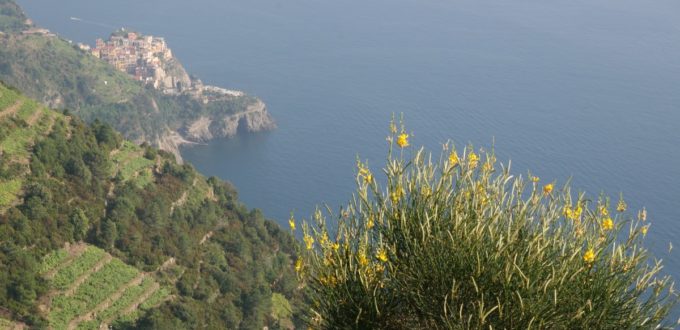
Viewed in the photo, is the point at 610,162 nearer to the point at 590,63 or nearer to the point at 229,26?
the point at 590,63

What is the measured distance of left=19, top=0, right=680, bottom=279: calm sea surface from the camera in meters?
82.3

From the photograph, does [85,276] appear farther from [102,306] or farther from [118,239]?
[118,239]

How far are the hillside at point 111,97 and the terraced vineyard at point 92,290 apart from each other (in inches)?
2409

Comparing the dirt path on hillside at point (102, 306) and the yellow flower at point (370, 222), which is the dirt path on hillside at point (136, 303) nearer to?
the dirt path on hillside at point (102, 306)

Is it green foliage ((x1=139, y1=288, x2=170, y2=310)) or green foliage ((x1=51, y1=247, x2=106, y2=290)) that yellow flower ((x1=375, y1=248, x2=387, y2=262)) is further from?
green foliage ((x1=139, y1=288, x2=170, y2=310))

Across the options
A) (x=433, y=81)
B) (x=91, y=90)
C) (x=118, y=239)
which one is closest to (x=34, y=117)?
(x=118, y=239)

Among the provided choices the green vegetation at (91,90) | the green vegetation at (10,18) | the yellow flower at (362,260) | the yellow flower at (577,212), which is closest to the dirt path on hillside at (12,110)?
the yellow flower at (362,260)

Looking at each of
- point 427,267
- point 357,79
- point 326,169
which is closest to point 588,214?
point 427,267

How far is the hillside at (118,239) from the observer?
29.7 meters

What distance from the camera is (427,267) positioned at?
792 centimetres

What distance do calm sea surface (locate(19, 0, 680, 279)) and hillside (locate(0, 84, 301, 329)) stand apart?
32251mm

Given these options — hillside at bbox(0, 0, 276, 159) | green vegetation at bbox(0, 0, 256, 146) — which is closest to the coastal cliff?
hillside at bbox(0, 0, 276, 159)

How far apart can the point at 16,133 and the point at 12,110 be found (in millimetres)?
1731

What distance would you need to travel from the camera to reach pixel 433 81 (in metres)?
111
